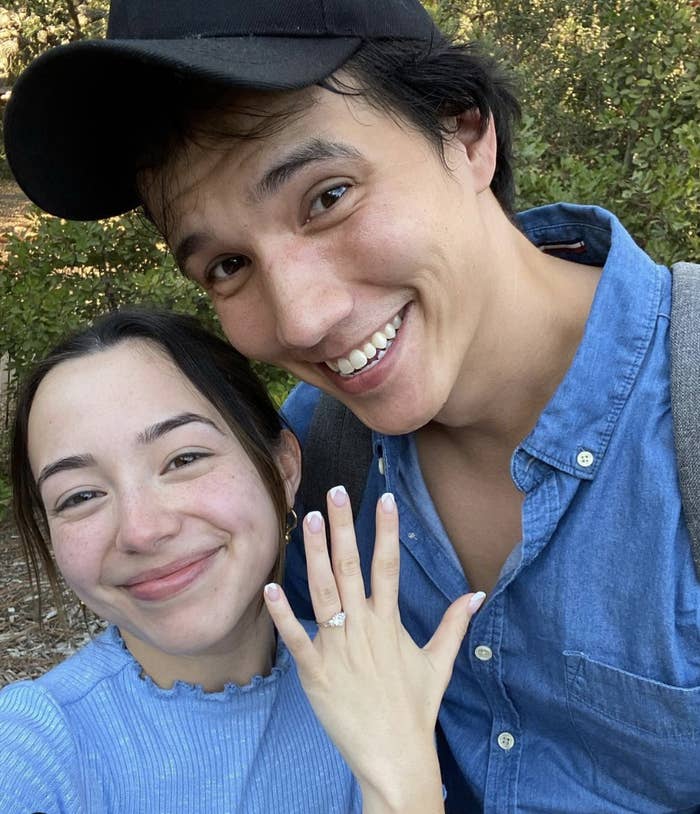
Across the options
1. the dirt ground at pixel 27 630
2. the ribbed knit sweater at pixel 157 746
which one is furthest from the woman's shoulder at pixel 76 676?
the dirt ground at pixel 27 630

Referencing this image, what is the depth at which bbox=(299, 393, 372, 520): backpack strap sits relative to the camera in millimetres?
2232

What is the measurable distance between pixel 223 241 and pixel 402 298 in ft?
1.19

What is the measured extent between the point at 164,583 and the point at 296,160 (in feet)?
2.89

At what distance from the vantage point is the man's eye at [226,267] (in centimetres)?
181

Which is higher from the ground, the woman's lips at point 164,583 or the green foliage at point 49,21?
the woman's lips at point 164,583

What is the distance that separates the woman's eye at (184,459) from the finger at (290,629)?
1.35 feet

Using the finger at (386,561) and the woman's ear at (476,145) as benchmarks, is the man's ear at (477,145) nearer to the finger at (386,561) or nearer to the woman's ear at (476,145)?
the woman's ear at (476,145)

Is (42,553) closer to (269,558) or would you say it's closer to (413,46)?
(269,558)

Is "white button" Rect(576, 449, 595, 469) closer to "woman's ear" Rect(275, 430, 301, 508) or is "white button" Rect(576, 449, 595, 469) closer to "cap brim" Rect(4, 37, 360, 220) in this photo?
"woman's ear" Rect(275, 430, 301, 508)

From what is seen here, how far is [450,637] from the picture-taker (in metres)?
1.70

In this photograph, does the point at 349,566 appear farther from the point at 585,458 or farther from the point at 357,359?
the point at 585,458

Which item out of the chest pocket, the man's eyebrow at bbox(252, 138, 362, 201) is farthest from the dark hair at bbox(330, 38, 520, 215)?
the chest pocket

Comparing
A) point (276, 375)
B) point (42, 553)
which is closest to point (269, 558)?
point (42, 553)

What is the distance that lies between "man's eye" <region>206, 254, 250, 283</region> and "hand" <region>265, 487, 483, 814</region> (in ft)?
1.70
